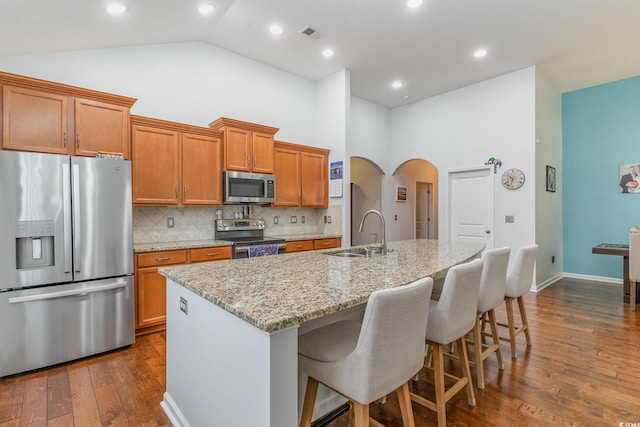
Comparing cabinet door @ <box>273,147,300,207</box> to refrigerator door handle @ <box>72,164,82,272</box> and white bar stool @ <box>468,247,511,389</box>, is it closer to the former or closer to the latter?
refrigerator door handle @ <box>72,164,82,272</box>

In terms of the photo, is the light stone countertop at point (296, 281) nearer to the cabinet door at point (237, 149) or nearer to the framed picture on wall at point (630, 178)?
the cabinet door at point (237, 149)

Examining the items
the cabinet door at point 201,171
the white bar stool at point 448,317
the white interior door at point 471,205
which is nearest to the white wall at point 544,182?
the white interior door at point 471,205

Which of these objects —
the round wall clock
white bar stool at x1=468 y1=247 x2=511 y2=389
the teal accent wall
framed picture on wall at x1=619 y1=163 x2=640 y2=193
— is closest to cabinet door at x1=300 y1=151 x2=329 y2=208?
the round wall clock

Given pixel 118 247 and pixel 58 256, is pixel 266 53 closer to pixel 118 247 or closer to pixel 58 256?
pixel 118 247

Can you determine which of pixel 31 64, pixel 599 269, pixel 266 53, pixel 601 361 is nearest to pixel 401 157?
pixel 266 53

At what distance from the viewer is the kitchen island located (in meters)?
1.11

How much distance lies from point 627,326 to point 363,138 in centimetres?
456

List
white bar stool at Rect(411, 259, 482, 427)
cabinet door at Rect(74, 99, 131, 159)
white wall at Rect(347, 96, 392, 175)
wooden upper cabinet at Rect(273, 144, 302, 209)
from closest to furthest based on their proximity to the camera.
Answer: white bar stool at Rect(411, 259, 482, 427) < cabinet door at Rect(74, 99, 131, 159) < wooden upper cabinet at Rect(273, 144, 302, 209) < white wall at Rect(347, 96, 392, 175)

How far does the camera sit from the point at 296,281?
1.60 metres

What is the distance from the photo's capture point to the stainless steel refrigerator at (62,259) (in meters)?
2.36

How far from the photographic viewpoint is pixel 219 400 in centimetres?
140

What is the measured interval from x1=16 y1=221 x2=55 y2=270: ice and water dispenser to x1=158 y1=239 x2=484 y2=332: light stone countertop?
1.38 metres

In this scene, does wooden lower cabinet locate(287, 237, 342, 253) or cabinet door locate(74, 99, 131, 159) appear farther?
wooden lower cabinet locate(287, 237, 342, 253)

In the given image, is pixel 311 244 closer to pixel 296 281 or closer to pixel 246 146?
pixel 246 146
